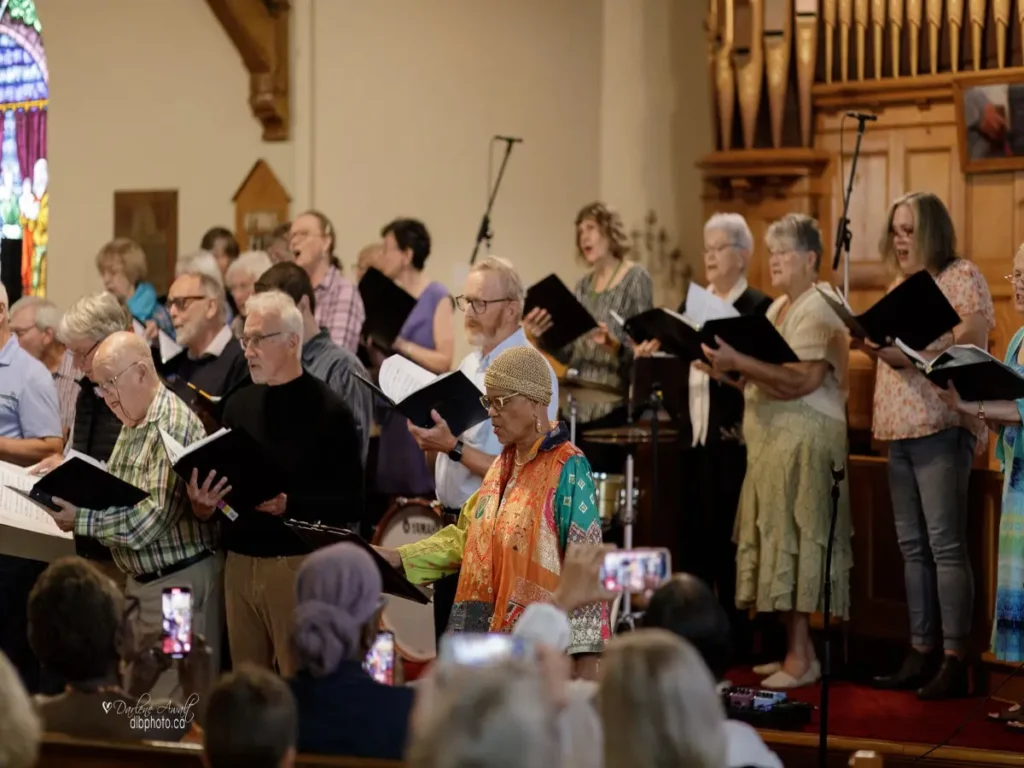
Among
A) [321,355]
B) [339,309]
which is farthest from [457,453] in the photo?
[339,309]

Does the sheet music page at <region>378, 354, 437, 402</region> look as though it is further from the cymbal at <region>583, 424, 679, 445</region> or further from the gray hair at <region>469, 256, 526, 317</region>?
the cymbal at <region>583, 424, 679, 445</region>

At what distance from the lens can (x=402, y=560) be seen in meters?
4.12

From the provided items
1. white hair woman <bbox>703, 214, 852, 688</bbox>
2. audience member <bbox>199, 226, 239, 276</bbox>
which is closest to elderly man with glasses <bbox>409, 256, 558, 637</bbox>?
white hair woman <bbox>703, 214, 852, 688</bbox>

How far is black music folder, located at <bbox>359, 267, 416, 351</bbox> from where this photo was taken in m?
6.64

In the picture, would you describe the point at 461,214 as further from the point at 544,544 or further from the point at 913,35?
the point at 544,544

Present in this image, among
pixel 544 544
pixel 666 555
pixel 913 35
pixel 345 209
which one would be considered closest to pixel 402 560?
pixel 544 544

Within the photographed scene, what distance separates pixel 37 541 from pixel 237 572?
2.99 feet

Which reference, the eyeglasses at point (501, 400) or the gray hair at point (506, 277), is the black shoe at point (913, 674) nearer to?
the gray hair at point (506, 277)

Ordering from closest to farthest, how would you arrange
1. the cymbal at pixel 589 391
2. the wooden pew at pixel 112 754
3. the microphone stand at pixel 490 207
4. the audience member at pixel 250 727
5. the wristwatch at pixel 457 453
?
the audience member at pixel 250 727 → the wooden pew at pixel 112 754 → the wristwatch at pixel 457 453 → the cymbal at pixel 589 391 → the microphone stand at pixel 490 207

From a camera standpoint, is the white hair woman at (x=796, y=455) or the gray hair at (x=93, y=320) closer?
the gray hair at (x=93, y=320)

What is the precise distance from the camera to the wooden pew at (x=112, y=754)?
2.88 meters

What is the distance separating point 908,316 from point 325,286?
267 centimetres

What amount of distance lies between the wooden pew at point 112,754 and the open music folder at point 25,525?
5.83ft

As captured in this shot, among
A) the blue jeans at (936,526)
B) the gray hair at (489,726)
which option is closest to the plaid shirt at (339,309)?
the blue jeans at (936,526)
